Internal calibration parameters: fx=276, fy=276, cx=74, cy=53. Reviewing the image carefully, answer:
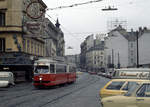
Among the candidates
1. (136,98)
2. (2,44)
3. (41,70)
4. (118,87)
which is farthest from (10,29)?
(136,98)

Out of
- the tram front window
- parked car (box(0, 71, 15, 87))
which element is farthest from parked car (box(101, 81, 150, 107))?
parked car (box(0, 71, 15, 87))

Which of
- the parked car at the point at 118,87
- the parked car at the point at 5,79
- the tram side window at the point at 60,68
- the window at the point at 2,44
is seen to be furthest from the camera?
the window at the point at 2,44

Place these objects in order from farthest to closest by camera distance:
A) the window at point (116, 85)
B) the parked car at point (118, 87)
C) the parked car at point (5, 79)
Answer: the parked car at point (5, 79), the window at point (116, 85), the parked car at point (118, 87)

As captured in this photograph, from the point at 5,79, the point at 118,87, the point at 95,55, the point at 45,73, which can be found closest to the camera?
the point at 118,87

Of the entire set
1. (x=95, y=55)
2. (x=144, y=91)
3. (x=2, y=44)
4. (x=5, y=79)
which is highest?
(x=95, y=55)

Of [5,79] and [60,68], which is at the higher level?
[60,68]

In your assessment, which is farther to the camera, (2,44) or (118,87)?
(2,44)

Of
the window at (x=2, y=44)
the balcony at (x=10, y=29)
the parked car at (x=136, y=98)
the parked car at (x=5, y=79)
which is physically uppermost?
the balcony at (x=10, y=29)

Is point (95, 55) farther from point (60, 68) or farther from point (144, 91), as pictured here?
point (144, 91)

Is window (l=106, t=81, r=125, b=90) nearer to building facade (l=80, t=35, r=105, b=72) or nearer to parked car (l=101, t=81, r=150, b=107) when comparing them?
parked car (l=101, t=81, r=150, b=107)

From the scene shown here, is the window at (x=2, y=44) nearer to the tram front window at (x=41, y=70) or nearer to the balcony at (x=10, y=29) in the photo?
the balcony at (x=10, y=29)

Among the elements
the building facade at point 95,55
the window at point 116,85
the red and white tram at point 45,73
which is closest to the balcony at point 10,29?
the red and white tram at point 45,73

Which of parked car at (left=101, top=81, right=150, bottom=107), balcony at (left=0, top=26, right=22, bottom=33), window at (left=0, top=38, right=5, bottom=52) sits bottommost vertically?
parked car at (left=101, top=81, right=150, bottom=107)

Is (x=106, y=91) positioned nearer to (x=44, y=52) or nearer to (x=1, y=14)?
(x=1, y=14)
